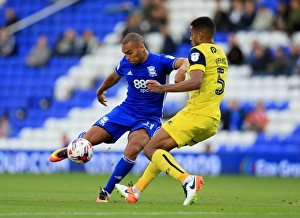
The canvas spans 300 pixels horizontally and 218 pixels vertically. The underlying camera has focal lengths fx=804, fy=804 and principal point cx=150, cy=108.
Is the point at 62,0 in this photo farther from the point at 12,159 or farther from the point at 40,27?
the point at 12,159

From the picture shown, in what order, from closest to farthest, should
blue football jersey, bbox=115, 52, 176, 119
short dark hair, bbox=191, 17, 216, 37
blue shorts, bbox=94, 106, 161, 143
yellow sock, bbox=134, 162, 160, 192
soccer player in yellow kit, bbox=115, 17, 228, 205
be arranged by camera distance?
soccer player in yellow kit, bbox=115, 17, 228, 205 → short dark hair, bbox=191, 17, 216, 37 → yellow sock, bbox=134, 162, 160, 192 → blue football jersey, bbox=115, 52, 176, 119 → blue shorts, bbox=94, 106, 161, 143

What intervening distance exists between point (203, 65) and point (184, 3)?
17196mm

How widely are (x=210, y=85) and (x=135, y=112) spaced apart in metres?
1.60

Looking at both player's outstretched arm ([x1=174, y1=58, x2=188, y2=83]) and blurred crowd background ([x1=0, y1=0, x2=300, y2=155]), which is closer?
player's outstretched arm ([x1=174, y1=58, x2=188, y2=83])

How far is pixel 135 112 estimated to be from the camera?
11.3 metres

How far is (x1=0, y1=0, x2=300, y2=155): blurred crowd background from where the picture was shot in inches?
889

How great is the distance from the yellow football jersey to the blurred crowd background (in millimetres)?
12039

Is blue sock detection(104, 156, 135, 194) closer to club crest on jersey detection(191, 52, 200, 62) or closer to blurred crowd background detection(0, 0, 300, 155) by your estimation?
club crest on jersey detection(191, 52, 200, 62)

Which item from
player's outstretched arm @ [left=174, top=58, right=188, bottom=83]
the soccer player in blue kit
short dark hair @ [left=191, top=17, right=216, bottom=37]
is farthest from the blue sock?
short dark hair @ [left=191, top=17, right=216, bottom=37]

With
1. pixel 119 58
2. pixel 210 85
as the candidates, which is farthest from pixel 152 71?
pixel 119 58

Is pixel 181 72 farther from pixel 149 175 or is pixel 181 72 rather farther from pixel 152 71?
pixel 149 175

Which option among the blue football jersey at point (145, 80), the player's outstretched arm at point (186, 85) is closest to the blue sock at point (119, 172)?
the blue football jersey at point (145, 80)

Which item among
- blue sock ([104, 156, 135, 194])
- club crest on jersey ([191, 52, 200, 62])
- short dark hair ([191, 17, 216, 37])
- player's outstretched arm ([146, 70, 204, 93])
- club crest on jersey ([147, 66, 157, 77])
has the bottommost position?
blue sock ([104, 156, 135, 194])

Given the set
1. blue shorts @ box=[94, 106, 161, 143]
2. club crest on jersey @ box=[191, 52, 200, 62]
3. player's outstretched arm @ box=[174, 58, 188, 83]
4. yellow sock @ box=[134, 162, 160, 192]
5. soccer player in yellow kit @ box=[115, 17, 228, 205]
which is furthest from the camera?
blue shorts @ box=[94, 106, 161, 143]
